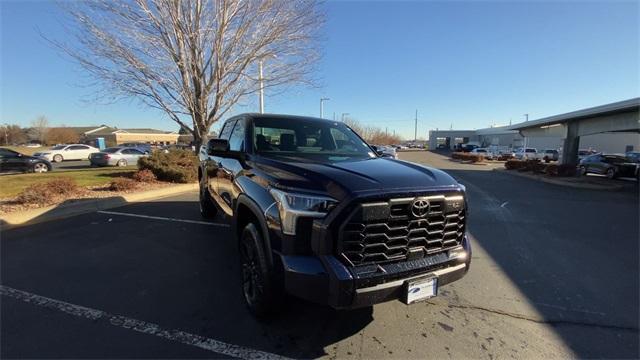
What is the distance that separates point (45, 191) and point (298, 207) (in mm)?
8194

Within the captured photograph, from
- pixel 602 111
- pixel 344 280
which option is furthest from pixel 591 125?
pixel 344 280

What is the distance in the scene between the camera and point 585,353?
113 inches

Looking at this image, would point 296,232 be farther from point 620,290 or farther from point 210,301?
point 620,290

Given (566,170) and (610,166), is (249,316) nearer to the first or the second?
(566,170)

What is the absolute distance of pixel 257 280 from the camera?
122 inches

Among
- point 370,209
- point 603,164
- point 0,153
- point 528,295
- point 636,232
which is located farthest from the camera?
point 603,164

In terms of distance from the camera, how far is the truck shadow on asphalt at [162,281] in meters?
3.07

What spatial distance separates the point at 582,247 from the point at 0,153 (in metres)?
24.9

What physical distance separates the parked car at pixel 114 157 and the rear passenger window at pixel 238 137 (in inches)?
821

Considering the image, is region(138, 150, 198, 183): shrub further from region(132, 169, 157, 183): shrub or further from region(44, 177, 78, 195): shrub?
region(44, 177, 78, 195): shrub

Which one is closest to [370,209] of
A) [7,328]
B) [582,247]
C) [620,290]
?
[7,328]

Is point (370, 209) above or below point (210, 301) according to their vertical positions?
above

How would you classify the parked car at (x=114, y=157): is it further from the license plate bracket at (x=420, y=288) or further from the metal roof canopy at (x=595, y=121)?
the metal roof canopy at (x=595, y=121)

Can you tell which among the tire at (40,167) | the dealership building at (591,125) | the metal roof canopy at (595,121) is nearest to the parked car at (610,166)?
the metal roof canopy at (595,121)
